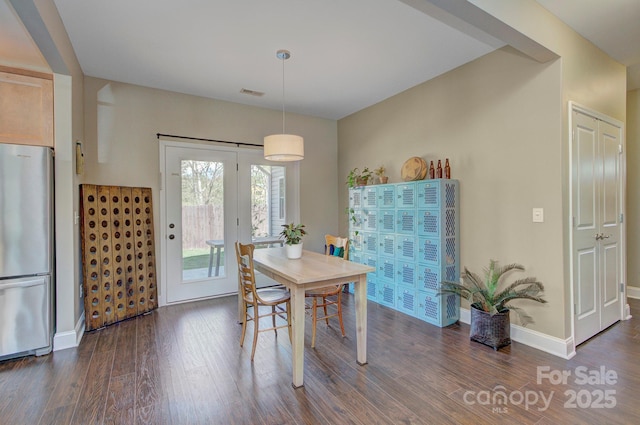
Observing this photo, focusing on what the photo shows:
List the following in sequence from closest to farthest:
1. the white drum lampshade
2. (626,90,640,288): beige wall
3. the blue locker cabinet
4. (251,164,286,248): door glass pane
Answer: the white drum lampshade < the blue locker cabinet < (626,90,640,288): beige wall < (251,164,286,248): door glass pane

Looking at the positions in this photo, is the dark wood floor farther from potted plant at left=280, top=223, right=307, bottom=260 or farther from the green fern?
potted plant at left=280, top=223, right=307, bottom=260

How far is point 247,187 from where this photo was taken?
467 centimetres

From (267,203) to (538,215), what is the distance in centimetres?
342

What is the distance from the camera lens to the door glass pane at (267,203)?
4.74m

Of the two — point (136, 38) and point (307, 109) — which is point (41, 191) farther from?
point (307, 109)

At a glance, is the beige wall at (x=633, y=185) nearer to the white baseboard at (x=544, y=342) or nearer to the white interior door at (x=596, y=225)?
the white interior door at (x=596, y=225)

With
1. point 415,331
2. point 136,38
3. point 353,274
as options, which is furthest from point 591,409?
point 136,38

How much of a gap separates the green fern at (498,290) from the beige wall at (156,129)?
2.60 metres

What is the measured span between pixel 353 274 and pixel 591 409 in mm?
1684

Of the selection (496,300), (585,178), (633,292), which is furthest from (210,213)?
(633,292)

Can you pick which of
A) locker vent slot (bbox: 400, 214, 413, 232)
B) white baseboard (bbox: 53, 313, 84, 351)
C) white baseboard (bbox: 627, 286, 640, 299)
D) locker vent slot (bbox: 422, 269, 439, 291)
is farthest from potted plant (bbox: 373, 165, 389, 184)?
white baseboard (bbox: 53, 313, 84, 351)

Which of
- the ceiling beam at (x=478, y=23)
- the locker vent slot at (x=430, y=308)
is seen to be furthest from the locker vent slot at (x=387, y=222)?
the ceiling beam at (x=478, y=23)

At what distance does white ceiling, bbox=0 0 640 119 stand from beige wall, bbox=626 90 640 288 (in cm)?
32

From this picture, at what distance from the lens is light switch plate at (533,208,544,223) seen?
2.80 m
